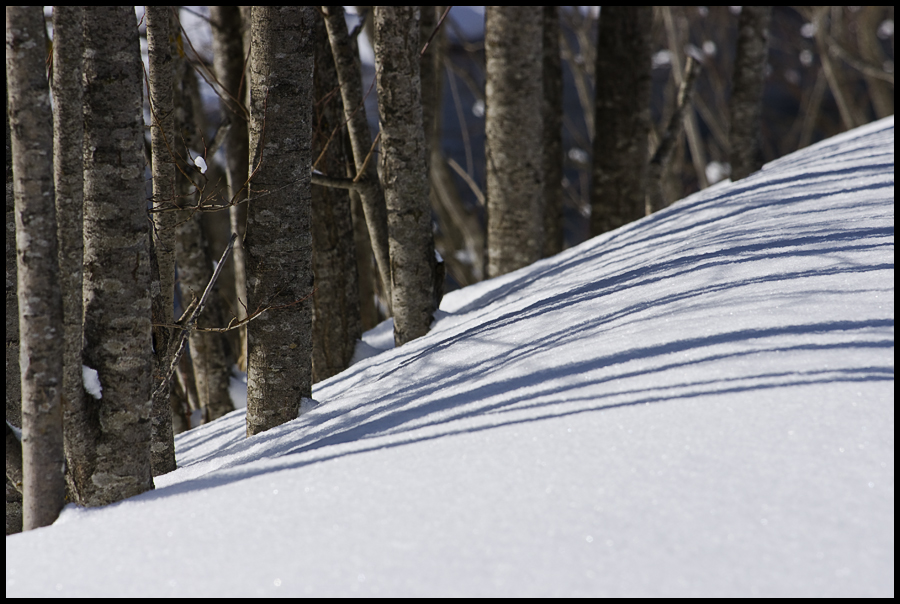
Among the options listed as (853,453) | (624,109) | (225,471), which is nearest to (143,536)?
(225,471)

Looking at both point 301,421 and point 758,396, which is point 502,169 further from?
point 758,396

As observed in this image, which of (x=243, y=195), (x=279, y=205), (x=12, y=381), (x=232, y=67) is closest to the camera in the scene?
(x=12, y=381)

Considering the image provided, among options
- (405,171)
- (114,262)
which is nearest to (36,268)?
(114,262)

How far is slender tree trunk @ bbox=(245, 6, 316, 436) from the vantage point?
2.62m

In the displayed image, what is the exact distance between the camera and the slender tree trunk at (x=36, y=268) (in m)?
1.57

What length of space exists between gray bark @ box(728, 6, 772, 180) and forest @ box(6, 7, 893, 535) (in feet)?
0.05

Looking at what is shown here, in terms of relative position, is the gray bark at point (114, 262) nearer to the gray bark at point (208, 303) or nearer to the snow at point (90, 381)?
the snow at point (90, 381)

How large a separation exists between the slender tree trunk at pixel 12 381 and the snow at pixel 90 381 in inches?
17.4

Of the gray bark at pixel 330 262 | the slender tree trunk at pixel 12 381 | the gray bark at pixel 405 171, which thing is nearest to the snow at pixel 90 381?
the slender tree trunk at pixel 12 381

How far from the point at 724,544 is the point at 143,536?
109cm

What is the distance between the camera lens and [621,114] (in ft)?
20.3

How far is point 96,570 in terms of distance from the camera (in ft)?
4.12

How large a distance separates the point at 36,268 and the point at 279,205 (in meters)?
Result: 1.11

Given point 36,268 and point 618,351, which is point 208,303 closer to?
point 36,268
